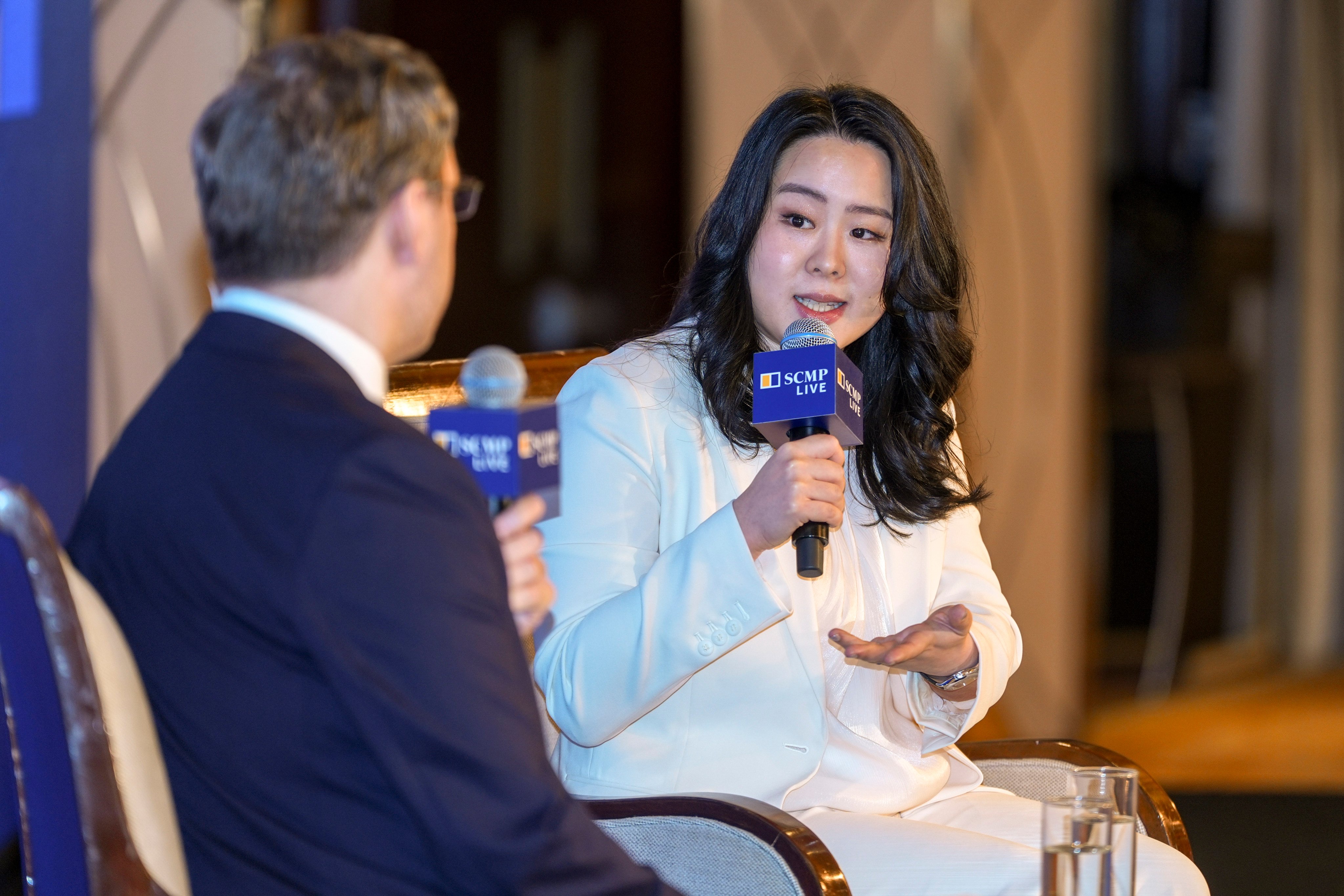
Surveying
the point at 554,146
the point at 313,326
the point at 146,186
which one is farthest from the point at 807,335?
the point at 554,146

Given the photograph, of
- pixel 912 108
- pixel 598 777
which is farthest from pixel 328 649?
pixel 912 108

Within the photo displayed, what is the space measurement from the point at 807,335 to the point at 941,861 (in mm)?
630

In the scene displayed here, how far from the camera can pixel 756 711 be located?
1796 millimetres

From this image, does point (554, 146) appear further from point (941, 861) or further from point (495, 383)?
point (495, 383)

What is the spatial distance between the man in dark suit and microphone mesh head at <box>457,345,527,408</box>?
8 cm

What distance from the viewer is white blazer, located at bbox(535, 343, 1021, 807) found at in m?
1.67

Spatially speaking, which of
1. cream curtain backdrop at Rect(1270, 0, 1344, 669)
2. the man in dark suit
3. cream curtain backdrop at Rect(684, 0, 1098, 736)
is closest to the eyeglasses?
the man in dark suit

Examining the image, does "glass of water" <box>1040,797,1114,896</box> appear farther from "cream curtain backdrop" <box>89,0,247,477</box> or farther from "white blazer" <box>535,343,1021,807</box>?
"cream curtain backdrop" <box>89,0,247,477</box>

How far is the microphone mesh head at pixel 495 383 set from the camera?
1.25 meters

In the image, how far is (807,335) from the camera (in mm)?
1754

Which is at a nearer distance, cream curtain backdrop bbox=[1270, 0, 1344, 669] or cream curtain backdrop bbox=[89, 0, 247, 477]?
cream curtain backdrop bbox=[89, 0, 247, 477]

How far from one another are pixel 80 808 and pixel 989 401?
3.61 metres

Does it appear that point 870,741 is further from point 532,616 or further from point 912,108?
point 912,108

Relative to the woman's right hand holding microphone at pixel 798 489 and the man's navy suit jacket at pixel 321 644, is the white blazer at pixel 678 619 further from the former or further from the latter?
the man's navy suit jacket at pixel 321 644
